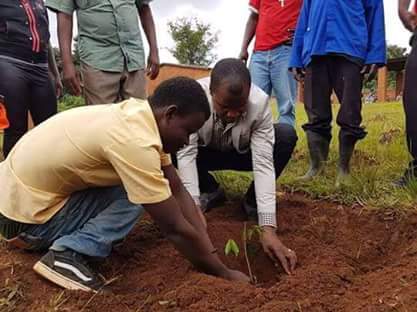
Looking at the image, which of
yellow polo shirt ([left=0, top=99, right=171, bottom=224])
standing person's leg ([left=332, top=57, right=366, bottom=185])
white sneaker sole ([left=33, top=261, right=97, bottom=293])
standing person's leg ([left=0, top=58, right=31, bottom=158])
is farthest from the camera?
standing person's leg ([left=332, top=57, right=366, bottom=185])

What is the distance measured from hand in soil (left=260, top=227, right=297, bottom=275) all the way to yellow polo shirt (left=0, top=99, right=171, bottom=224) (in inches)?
25.9

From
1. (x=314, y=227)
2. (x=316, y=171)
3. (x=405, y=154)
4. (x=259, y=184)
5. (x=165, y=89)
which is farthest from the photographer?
(x=405, y=154)

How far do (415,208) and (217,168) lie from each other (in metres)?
1.19

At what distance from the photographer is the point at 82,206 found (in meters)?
2.66

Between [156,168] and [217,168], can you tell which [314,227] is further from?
[156,168]

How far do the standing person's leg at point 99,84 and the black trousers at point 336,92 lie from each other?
1.31m

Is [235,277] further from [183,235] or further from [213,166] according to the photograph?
[213,166]

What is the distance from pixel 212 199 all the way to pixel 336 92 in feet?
3.68

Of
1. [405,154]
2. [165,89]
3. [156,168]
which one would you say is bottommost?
[405,154]

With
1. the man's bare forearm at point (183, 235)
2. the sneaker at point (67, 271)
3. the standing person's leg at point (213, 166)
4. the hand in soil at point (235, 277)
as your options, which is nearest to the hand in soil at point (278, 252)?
the hand in soil at point (235, 277)

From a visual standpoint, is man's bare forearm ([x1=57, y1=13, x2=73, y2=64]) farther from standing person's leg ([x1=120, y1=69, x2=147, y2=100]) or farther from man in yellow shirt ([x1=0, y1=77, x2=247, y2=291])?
Answer: man in yellow shirt ([x1=0, y1=77, x2=247, y2=291])

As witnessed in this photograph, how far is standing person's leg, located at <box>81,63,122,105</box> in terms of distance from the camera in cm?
372

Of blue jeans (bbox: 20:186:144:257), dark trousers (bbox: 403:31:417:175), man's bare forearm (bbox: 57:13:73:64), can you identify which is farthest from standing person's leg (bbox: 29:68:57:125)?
dark trousers (bbox: 403:31:417:175)

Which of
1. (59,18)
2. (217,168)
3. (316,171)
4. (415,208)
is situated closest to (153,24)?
(59,18)
